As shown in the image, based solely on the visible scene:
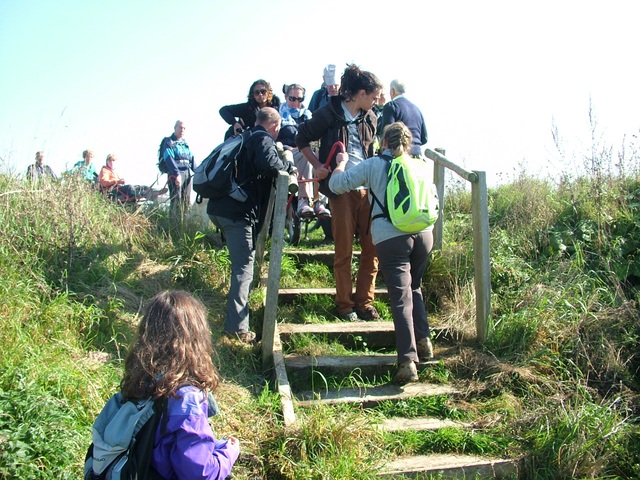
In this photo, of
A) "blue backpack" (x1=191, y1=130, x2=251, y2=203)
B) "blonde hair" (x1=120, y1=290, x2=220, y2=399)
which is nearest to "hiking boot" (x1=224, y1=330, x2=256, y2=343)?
"blue backpack" (x1=191, y1=130, x2=251, y2=203)

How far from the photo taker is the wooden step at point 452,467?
3.83 metres

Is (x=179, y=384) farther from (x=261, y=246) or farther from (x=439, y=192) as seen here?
(x=439, y=192)

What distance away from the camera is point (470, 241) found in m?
6.54

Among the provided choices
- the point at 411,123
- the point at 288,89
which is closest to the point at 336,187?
the point at 411,123

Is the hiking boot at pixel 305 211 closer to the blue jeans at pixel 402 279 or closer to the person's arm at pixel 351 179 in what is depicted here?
the person's arm at pixel 351 179

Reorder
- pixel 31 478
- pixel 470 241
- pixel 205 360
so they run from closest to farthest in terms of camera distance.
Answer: pixel 205 360, pixel 31 478, pixel 470 241

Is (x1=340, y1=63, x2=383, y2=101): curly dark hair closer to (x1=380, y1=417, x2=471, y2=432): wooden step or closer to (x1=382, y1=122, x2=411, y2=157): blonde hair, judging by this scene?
(x1=382, y1=122, x2=411, y2=157): blonde hair

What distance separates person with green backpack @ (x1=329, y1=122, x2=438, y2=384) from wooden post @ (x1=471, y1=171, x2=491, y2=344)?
2.54 feet

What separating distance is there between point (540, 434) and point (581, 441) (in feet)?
0.87

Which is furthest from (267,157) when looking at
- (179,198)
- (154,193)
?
(154,193)

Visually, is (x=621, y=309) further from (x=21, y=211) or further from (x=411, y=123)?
(x=21, y=211)

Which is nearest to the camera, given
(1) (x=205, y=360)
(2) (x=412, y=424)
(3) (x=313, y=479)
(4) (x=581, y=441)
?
(1) (x=205, y=360)

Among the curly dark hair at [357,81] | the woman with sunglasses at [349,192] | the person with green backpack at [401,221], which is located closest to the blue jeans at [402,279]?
the person with green backpack at [401,221]

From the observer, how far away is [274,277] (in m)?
4.87
